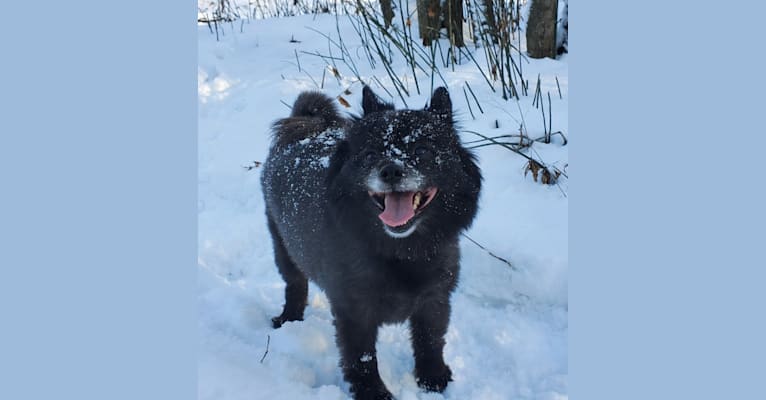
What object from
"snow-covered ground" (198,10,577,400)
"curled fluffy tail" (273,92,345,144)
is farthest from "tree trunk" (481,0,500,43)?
"curled fluffy tail" (273,92,345,144)

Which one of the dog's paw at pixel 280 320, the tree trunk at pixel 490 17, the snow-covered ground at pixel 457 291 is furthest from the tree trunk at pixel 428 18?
the dog's paw at pixel 280 320

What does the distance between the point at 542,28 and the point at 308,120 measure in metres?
3.01

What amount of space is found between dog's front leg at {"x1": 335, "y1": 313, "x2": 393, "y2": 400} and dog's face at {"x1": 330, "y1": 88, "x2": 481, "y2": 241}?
0.54 metres

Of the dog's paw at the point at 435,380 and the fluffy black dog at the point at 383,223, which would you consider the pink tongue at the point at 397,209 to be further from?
the dog's paw at the point at 435,380

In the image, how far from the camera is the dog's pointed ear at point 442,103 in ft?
8.05

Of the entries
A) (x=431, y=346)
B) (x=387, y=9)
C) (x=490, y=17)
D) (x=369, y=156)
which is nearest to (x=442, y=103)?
(x=369, y=156)

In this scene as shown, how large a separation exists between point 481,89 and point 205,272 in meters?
3.00

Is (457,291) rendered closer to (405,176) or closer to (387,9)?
(405,176)

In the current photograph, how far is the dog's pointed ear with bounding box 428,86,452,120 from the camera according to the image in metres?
2.45

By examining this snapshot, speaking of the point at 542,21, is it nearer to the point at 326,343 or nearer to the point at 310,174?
the point at 310,174

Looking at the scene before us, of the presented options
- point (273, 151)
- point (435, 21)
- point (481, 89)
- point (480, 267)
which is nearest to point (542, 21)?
point (481, 89)

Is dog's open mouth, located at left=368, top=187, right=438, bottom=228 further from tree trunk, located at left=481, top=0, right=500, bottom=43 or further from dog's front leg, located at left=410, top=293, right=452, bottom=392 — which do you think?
tree trunk, located at left=481, top=0, right=500, bottom=43

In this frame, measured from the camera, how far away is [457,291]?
11.4ft

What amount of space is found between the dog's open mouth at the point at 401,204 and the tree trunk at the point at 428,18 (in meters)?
3.98
